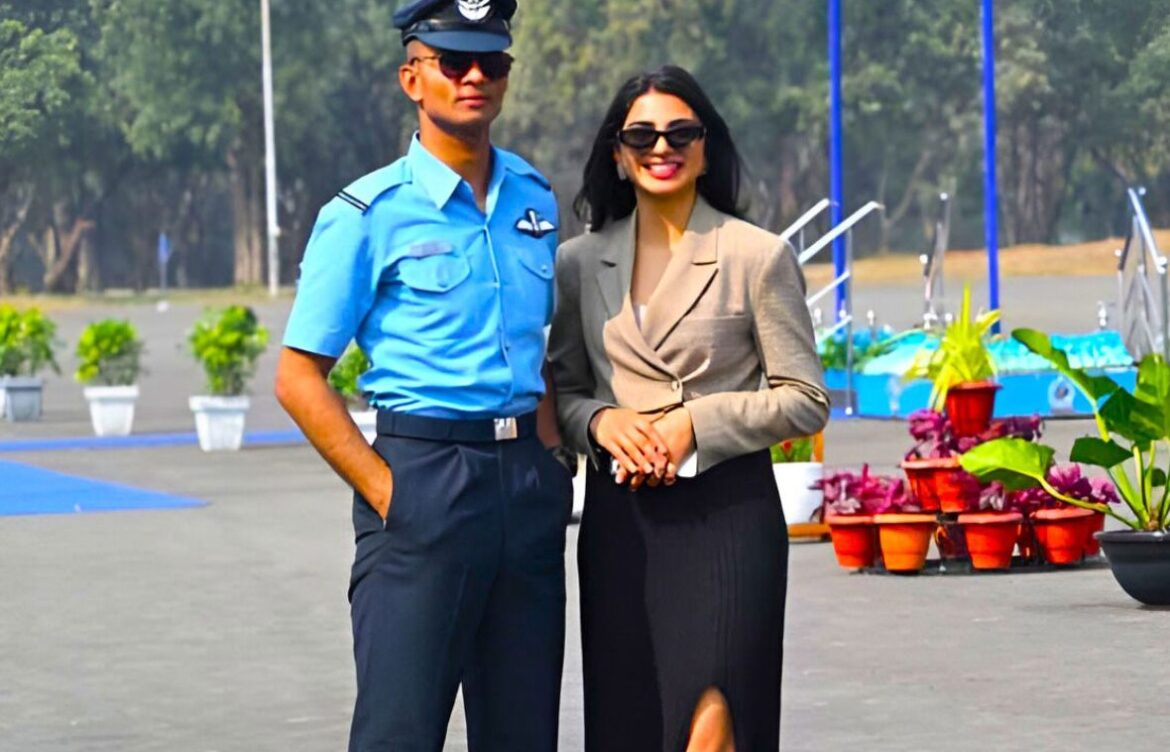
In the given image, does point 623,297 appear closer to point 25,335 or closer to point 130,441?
point 130,441

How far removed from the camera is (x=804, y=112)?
64.1 m

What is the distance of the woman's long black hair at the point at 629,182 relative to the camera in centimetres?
507

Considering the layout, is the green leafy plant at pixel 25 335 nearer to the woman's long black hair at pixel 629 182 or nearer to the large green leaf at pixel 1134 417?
the large green leaf at pixel 1134 417

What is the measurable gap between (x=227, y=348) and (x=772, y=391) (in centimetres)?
1649

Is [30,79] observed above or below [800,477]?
above

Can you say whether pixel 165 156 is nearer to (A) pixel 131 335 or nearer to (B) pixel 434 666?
(A) pixel 131 335

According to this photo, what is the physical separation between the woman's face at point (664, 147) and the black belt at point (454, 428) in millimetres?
496

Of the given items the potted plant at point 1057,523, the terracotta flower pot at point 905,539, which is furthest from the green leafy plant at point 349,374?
the potted plant at point 1057,523

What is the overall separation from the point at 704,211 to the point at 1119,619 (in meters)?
5.74

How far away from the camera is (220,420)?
862 inches

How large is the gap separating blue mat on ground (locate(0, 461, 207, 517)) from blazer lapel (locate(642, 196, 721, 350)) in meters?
12.2

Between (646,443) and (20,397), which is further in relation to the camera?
(20,397)

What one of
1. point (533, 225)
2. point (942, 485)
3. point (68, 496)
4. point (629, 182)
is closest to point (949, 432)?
point (942, 485)

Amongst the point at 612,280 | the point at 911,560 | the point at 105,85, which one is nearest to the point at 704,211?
the point at 612,280
